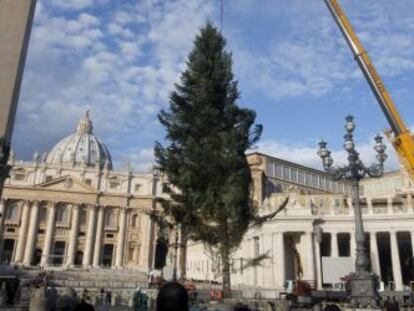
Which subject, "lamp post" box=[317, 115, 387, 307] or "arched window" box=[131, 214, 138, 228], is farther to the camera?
"arched window" box=[131, 214, 138, 228]

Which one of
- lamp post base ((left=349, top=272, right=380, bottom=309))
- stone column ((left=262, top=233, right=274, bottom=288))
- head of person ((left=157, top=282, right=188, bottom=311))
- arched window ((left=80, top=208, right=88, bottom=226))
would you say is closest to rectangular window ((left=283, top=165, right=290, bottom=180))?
stone column ((left=262, top=233, right=274, bottom=288))

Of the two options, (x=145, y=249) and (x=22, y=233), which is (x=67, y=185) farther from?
(x=145, y=249)

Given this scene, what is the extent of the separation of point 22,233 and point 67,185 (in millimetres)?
12590

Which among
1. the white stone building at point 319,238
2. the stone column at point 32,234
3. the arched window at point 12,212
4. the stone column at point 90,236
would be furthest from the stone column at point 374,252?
the arched window at point 12,212

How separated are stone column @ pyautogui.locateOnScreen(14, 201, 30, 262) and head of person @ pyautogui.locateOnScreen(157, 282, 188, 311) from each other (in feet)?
288

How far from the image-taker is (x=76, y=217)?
8575 centimetres

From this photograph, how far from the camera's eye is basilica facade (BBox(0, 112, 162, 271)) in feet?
272

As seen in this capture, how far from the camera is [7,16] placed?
1741 cm

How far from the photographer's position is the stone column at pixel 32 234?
8081cm

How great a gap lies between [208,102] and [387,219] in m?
33.7

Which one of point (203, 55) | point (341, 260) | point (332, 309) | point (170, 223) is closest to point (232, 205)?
point (170, 223)

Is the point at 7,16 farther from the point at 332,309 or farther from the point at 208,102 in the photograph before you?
the point at 332,309

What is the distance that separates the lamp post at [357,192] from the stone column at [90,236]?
2902 inches

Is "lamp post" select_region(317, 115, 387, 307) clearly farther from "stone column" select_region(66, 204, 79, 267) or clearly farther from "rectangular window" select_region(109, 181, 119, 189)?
"rectangular window" select_region(109, 181, 119, 189)
